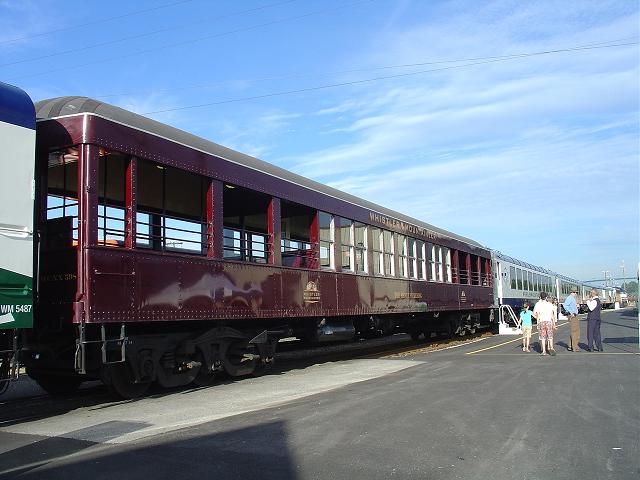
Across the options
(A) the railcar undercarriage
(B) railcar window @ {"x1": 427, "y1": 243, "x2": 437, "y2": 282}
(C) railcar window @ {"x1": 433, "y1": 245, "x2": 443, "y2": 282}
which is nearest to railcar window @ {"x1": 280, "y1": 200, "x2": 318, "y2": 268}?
(A) the railcar undercarriage

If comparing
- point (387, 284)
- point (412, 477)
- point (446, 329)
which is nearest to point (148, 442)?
point (412, 477)

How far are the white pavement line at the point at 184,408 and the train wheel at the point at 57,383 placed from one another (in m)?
1.32

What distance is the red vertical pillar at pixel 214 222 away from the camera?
9.19 meters

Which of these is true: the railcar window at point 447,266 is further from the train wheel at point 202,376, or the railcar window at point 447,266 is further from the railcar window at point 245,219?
the train wheel at point 202,376

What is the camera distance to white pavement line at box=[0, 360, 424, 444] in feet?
21.0

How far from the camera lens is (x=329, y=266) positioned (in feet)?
40.5

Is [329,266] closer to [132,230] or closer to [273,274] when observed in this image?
[273,274]

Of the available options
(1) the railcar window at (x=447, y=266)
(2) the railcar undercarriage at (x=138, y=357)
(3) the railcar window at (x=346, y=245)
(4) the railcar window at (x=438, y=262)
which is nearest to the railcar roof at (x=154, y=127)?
(3) the railcar window at (x=346, y=245)

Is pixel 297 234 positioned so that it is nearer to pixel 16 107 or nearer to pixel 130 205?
pixel 130 205

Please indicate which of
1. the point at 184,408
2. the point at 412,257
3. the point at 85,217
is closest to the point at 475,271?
the point at 412,257

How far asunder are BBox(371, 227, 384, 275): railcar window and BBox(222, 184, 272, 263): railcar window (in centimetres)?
264

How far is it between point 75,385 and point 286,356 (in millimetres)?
6840

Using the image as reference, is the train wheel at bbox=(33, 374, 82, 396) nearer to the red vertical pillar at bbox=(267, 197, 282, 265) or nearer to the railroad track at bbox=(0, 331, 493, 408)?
the railroad track at bbox=(0, 331, 493, 408)

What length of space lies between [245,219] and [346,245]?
226 centimetres
